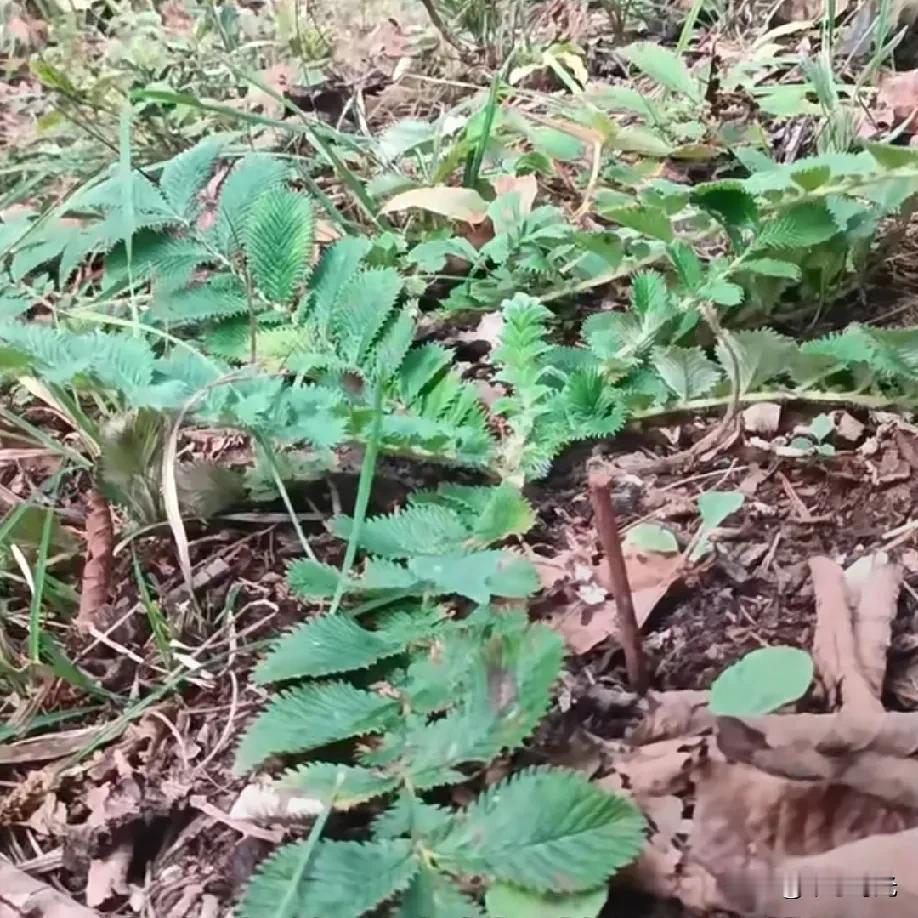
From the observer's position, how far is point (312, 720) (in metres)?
0.75

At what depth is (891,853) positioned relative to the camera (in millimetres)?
674

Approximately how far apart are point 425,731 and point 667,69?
1010 millimetres

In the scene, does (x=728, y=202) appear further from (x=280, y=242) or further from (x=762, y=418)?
(x=280, y=242)

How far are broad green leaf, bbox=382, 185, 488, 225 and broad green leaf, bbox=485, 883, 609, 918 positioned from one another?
79cm

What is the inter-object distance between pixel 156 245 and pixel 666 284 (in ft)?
1.67

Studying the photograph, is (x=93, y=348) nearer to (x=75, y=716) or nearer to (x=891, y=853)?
(x=75, y=716)

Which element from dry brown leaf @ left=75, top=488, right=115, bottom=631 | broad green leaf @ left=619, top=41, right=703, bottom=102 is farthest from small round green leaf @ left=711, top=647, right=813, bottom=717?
broad green leaf @ left=619, top=41, right=703, bottom=102

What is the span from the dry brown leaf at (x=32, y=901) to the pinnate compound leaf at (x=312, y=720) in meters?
0.17

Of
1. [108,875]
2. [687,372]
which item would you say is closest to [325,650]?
[108,875]

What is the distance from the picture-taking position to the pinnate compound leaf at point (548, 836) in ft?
2.12

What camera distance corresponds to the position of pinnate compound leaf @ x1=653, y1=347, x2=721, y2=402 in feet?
3.43

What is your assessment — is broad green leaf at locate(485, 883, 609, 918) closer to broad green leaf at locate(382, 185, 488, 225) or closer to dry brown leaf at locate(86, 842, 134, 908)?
dry brown leaf at locate(86, 842, 134, 908)

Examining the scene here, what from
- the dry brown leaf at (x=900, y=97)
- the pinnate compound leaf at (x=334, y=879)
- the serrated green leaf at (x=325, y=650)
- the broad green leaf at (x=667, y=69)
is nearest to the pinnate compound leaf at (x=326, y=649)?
the serrated green leaf at (x=325, y=650)

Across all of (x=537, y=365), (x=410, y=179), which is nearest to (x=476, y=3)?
(x=410, y=179)
